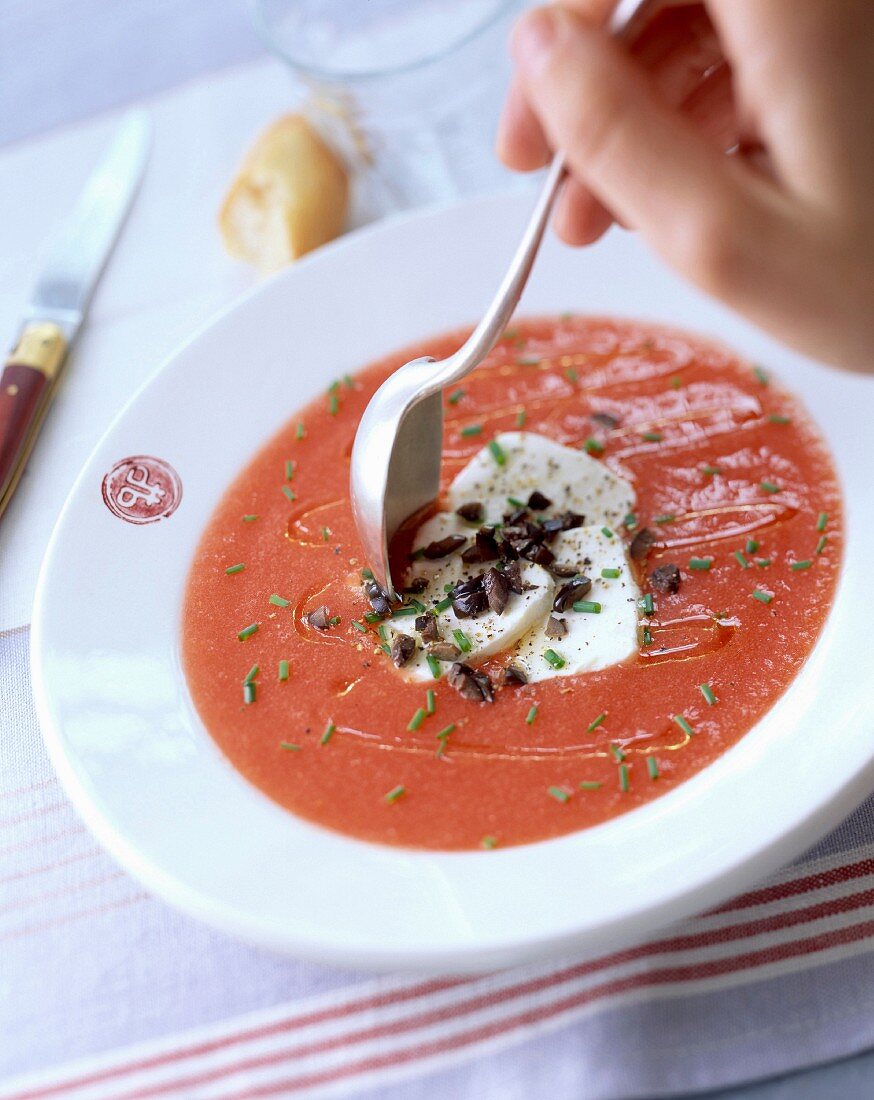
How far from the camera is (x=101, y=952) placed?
2256mm

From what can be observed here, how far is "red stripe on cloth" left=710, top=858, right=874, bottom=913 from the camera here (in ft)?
7.15

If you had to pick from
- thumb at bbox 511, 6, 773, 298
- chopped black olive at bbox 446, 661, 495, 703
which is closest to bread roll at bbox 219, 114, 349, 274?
chopped black olive at bbox 446, 661, 495, 703

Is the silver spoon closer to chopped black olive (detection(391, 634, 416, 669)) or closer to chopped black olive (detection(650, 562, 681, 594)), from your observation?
chopped black olive (detection(391, 634, 416, 669))

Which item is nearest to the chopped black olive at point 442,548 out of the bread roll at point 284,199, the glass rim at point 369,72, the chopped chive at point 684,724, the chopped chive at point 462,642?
the chopped chive at point 462,642

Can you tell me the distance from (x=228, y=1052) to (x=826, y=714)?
1338 millimetres

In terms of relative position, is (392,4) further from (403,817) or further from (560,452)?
(403,817)

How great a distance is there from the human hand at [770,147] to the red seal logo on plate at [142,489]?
4.72 feet

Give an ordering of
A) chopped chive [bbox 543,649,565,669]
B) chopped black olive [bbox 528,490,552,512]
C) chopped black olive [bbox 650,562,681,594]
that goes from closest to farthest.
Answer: chopped chive [bbox 543,649,565,669] → chopped black olive [bbox 650,562,681,594] → chopped black olive [bbox 528,490,552,512]

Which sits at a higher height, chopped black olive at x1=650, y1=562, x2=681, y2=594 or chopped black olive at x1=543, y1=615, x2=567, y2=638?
chopped black olive at x1=650, y1=562, x2=681, y2=594

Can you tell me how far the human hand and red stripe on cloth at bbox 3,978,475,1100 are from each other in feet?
4.54

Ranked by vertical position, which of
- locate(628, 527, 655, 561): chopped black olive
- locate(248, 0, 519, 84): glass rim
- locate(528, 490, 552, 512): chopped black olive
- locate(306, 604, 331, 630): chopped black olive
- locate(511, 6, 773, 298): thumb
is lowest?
locate(306, 604, 331, 630): chopped black olive

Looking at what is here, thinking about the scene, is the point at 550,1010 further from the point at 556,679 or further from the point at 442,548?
the point at 442,548

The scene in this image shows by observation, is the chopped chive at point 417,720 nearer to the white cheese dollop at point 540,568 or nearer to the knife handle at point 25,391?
the white cheese dollop at point 540,568

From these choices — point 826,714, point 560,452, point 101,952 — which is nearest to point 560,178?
point 560,452
